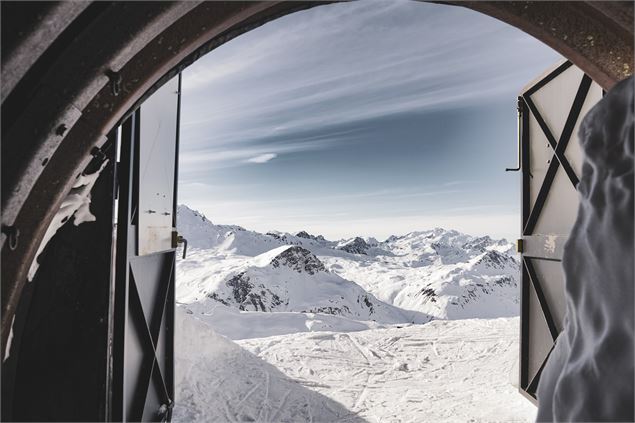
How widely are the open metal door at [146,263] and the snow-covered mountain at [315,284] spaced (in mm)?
29013

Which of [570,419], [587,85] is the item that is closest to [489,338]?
[587,85]

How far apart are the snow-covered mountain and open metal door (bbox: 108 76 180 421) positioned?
29.0 metres

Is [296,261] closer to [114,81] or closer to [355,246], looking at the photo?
[114,81]

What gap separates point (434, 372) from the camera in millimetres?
8984

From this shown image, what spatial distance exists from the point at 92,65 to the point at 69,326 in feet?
8.35

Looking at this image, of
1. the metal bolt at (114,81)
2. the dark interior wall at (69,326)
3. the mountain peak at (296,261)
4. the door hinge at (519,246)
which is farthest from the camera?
the mountain peak at (296,261)

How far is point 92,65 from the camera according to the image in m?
2.33

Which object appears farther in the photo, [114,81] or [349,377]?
[349,377]

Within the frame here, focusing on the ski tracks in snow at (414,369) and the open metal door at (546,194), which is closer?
the open metal door at (546,194)

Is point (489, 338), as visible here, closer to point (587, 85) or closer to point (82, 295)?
point (587, 85)

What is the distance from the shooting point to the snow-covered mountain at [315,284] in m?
57.7

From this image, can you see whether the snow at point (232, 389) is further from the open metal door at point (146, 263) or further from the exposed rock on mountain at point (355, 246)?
the exposed rock on mountain at point (355, 246)

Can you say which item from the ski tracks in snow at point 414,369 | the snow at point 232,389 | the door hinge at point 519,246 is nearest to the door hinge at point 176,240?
the snow at point 232,389

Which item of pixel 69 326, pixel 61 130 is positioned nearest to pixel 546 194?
pixel 61 130
